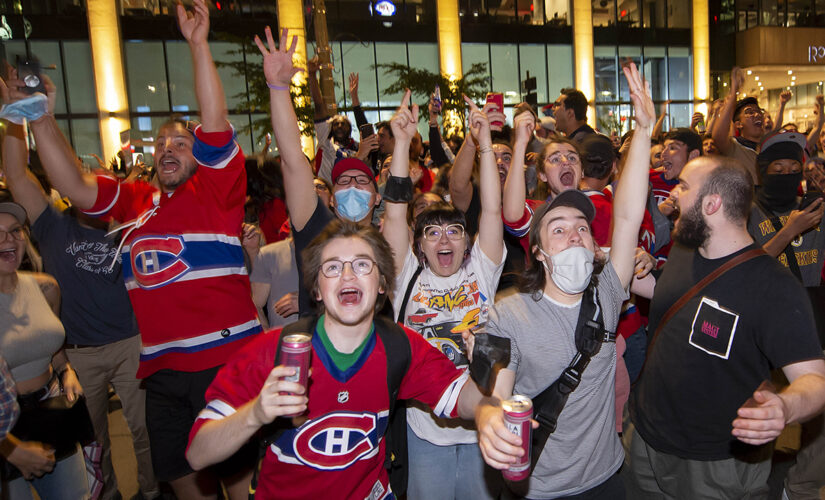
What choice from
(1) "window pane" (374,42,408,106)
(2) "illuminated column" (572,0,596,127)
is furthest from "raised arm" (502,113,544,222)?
(2) "illuminated column" (572,0,596,127)

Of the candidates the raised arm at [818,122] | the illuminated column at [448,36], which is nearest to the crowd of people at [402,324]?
the raised arm at [818,122]

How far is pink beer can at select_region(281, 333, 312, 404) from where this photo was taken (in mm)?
1729

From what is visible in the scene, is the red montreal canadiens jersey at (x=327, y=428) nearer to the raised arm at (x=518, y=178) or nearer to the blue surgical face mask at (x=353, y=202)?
the blue surgical face mask at (x=353, y=202)

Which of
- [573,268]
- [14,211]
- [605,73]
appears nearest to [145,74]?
[605,73]

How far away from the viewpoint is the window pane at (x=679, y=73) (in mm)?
28188

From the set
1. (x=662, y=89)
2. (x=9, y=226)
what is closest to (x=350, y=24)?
(x=662, y=89)

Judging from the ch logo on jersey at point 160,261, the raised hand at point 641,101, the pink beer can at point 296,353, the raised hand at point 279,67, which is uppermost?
the raised hand at point 279,67

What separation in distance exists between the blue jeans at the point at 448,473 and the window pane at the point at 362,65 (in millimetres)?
22020

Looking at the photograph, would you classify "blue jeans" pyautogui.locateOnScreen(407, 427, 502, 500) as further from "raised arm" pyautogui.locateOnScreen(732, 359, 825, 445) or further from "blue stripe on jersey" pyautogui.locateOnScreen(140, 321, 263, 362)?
"raised arm" pyautogui.locateOnScreen(732, 359, 825, 445)

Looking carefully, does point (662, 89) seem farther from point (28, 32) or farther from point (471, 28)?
point (28, 32)

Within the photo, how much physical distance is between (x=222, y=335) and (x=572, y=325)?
77.9 inches

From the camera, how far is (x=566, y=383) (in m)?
2.54

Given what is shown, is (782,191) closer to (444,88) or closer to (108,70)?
(444,88)

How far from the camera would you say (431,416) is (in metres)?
3.21
